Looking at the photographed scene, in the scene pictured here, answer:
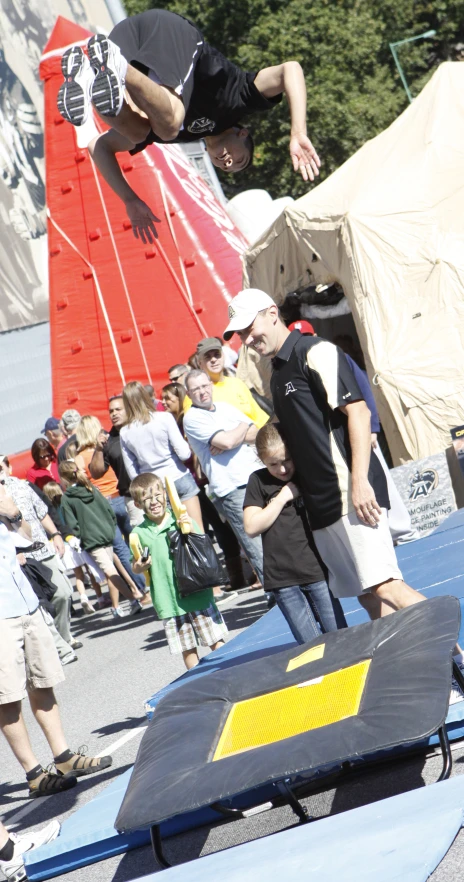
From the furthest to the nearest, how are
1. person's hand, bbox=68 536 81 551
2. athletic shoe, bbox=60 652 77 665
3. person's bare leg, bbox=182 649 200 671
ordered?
person's hand, bbox=68 536 81 551 → athletic shoe, bbox=60 652 77 665 → person's bare leg, bbox=182 649 200 671

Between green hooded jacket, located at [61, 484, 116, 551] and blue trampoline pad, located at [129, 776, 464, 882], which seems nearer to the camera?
blue trampoline pad, located at [129, 776, 464, 882]

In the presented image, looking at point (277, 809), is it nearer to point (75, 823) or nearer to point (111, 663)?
point (75, 823)

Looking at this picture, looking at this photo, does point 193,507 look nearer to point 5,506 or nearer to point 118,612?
point 118,612

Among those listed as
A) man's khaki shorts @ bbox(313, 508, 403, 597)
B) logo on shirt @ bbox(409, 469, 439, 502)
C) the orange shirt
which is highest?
man's khaki shorts @ bbox(313, 508, 403, 597)

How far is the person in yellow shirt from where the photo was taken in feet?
26.1

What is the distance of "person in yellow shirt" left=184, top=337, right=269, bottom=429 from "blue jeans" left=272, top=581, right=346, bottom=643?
2.67 m

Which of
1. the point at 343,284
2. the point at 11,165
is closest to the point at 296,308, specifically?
the point at 343,284

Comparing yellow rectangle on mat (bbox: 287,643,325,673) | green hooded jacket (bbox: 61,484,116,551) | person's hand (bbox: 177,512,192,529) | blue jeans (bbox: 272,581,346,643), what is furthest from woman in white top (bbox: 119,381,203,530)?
A: yellow rectangle on mat (bbox: 287,643,325,673)

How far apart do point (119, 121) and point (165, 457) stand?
503cm

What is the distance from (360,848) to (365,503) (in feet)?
5.19

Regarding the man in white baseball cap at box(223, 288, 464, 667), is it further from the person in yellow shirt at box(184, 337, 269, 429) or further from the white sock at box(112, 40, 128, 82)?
the person in yellow shirt at box(184, 337, 269, 429)

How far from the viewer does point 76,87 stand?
385 centimetres

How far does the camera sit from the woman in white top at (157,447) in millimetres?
8875

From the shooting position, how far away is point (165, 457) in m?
8.92
